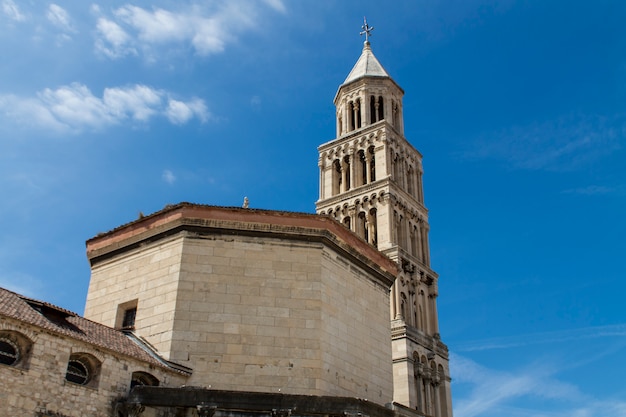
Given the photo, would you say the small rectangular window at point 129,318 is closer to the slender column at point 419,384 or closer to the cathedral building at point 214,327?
the cathedral building at point 214,327

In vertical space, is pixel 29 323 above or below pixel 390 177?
below

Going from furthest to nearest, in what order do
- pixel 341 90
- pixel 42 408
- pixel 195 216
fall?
pixel 341 90
pixel 195 216
pixel 42 408

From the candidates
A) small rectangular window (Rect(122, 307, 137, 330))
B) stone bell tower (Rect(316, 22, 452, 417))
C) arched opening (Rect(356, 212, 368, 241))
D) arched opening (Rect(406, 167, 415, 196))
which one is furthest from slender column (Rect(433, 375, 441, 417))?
small rectangular window (Rect(122, 307, 137, 330))

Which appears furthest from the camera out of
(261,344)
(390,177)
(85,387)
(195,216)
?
(390,177)

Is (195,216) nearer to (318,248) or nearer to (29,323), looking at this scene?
(318,248)

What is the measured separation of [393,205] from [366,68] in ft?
53.2

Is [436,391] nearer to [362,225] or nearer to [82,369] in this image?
[362,225]

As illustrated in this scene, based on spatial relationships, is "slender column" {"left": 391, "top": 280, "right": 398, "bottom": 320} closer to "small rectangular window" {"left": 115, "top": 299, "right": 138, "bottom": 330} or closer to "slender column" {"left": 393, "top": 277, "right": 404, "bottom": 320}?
"slender column" {"left": 393, "top": 277, "right": 404, "bottom": 320}

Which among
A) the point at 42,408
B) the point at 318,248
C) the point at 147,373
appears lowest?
the point at 42,408

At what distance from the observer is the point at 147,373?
16672 mm

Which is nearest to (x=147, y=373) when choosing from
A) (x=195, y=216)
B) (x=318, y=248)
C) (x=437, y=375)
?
(x=195, y=216)

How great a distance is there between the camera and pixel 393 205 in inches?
2037

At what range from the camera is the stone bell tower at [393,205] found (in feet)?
154

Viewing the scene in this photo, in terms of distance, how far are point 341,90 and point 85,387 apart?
159ft
